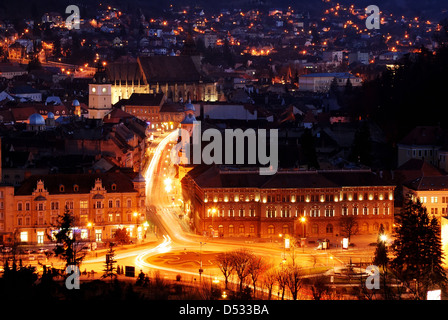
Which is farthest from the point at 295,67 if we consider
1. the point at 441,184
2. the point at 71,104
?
the point at 441,184

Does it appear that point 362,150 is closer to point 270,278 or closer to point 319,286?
point 270,278

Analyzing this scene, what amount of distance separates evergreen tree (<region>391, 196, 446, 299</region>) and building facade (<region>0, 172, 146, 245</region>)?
467 inches

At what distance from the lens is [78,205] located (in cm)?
5103

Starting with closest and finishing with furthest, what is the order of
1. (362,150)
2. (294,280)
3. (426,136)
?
(294,280)
(362,150)
(426,136)

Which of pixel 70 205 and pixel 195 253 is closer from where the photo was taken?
pixel 195 253

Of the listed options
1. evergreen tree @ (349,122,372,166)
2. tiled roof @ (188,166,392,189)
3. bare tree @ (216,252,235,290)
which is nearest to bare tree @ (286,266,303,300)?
bare tree @ (216,252,235,290)

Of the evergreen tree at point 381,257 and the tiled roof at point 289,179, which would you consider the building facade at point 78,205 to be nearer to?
the tiled roof at point 289,179

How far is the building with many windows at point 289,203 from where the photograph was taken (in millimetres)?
52406

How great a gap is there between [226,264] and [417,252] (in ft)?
25.6

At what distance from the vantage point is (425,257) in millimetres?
44906

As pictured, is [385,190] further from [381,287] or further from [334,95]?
[334,95]

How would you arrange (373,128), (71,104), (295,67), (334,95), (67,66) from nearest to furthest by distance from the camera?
(373,128)
(71,104)
(334,95)
(67,66)
(295,67)

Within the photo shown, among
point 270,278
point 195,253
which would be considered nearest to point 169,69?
point 195,253

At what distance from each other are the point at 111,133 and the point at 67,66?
84.4m
